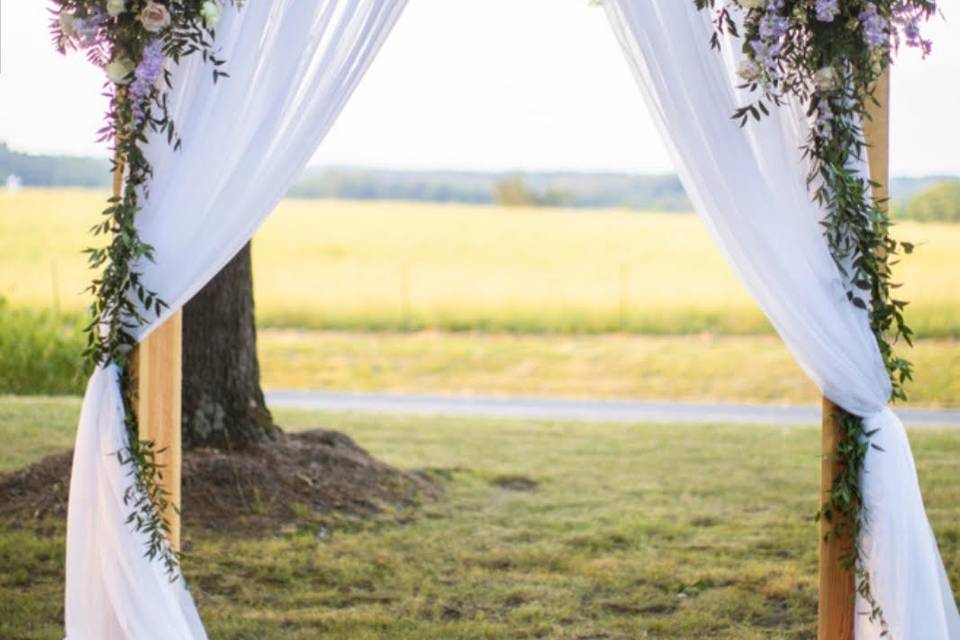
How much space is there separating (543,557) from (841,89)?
2571 millimetres

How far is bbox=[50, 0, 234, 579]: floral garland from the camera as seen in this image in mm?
3658

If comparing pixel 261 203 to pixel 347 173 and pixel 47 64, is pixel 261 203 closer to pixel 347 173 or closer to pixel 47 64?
pixel 47 64

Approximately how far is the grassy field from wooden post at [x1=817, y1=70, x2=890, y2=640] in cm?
801

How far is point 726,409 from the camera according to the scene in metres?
9.73

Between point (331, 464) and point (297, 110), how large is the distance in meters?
2.89

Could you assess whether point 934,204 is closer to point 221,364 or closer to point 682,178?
point 221,364

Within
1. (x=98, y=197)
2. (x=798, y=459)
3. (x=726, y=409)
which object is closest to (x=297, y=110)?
(x=98, y=197)

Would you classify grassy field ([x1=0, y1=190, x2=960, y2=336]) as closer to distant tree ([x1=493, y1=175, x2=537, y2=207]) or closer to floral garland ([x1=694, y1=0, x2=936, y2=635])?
distant tree ([x1=493, y1=175, x2=537, y2=207])

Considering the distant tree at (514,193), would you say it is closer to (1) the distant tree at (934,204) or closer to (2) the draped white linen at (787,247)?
(1) the distant tree at (934,204)

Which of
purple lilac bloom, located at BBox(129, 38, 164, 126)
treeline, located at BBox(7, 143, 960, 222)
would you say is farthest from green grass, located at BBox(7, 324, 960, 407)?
purple lilac bloom, located at BBox(129, 38, 164, 126)

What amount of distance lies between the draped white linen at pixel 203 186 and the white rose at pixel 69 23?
0.28 m

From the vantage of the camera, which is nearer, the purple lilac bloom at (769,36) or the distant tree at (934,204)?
the purple lilac bloom at (769,36)

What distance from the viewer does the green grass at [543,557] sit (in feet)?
15.7

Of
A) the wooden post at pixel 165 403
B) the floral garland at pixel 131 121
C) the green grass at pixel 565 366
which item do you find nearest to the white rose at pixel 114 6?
the floral garland at pixel 131 121
